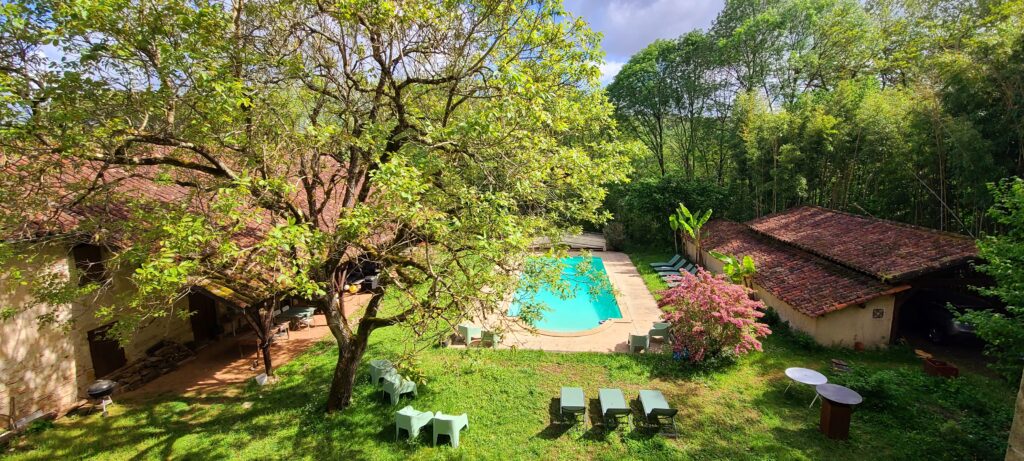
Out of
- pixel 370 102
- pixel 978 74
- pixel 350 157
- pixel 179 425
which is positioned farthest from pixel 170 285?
pixel 978 74

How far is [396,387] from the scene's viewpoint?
9547 millimetres

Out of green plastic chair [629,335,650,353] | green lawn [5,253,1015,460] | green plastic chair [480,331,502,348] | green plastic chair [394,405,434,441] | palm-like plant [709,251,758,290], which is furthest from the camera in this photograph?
palm-like plant [709,251,758,290]

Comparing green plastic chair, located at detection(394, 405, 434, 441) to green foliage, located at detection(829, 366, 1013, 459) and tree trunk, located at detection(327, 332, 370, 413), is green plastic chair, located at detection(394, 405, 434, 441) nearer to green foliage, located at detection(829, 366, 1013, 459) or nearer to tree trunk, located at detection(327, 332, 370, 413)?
tree trunk, located at detection(327, 332, 370, 413)

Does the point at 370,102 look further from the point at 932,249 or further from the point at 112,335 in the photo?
the point at 932,249

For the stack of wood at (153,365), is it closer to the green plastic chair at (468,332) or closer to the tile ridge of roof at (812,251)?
the green plastic chair at (468,332)

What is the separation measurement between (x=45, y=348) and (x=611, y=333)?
45.9 ft

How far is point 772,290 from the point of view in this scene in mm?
13859

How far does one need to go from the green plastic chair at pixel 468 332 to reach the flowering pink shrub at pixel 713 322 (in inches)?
220

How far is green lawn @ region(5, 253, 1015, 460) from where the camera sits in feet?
25.9

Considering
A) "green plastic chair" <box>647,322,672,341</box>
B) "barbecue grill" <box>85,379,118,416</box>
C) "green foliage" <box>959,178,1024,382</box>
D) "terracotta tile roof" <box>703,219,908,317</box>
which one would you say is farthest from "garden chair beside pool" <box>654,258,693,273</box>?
"barbecue grill" <box>85,379,118,416</box>

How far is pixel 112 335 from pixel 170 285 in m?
2.79

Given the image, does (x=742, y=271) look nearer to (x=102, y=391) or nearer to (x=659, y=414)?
(x=659, y=414)

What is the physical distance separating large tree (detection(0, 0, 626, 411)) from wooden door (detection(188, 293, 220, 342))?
4.46m

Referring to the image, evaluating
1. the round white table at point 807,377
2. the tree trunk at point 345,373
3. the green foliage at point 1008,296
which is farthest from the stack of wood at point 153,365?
the green foliage at point 1008,296
